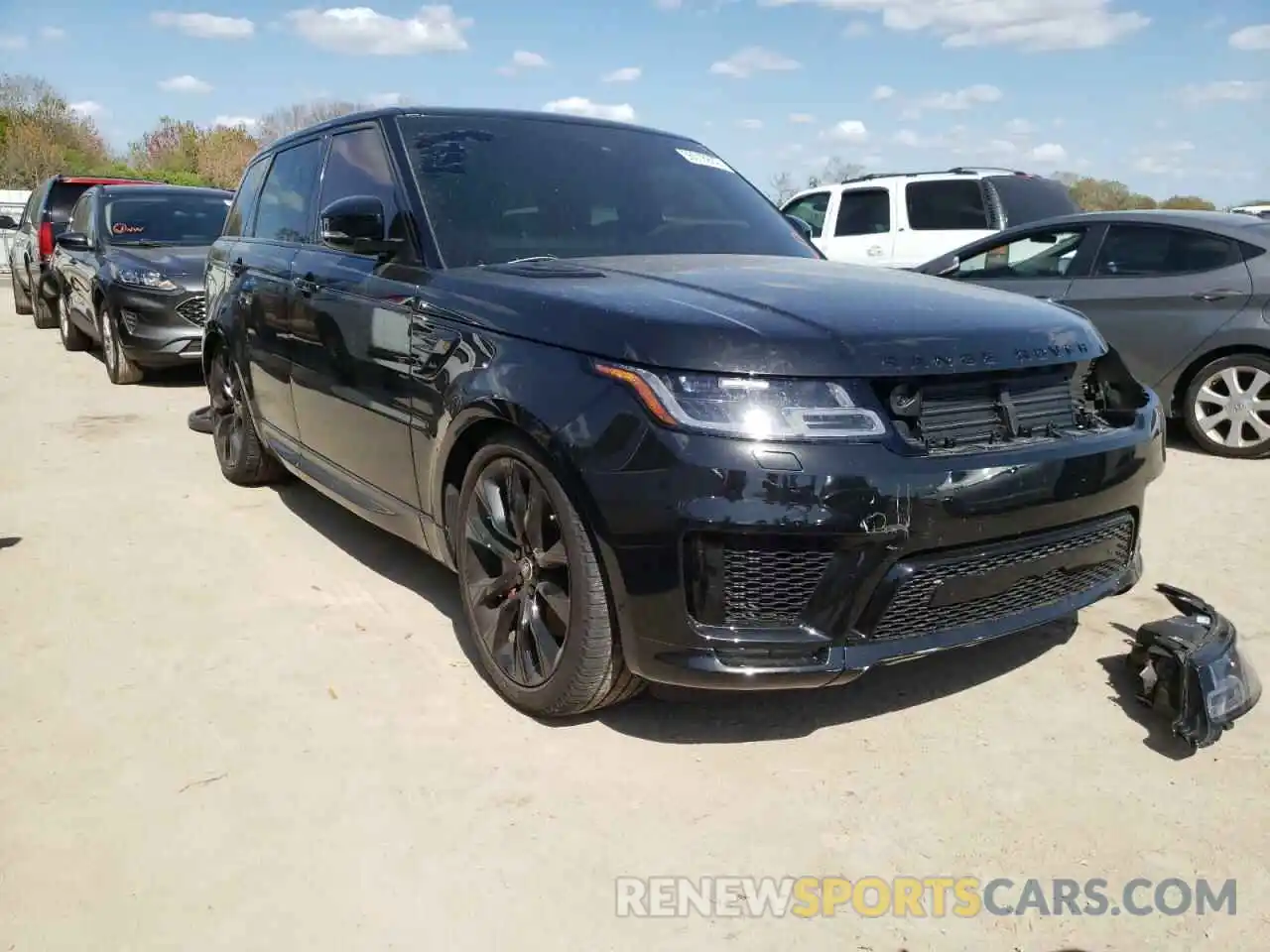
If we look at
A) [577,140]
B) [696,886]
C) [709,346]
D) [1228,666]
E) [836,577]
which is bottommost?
[696,886]

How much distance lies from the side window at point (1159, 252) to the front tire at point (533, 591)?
5333 mm

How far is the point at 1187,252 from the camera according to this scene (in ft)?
21.4

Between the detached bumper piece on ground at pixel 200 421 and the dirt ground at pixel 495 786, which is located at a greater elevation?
the detached bumper piece on ground at pixel 200 421

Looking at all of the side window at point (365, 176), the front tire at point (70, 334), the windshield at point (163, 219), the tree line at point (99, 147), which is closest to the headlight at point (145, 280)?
the windshield at point (163, 219)

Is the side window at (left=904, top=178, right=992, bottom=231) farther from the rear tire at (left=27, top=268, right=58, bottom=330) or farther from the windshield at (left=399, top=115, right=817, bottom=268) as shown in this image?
the rear tire at (left=27, top=268, right=58, bottom=330)

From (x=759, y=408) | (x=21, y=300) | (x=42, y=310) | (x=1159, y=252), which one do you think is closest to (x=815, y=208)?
(x=1159, y=252)

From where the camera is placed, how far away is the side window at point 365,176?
3.51 metres

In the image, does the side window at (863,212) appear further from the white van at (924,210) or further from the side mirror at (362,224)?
the side mirror at (362,224)

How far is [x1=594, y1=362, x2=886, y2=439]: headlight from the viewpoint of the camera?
2.45m

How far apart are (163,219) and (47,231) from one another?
373cm

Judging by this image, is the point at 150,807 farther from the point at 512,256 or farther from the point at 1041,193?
the point at 1041,193

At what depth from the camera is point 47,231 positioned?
12.3 m

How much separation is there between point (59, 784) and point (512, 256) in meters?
2.00

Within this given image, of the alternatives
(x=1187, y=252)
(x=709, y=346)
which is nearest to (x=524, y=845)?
(x=709, y=346)
